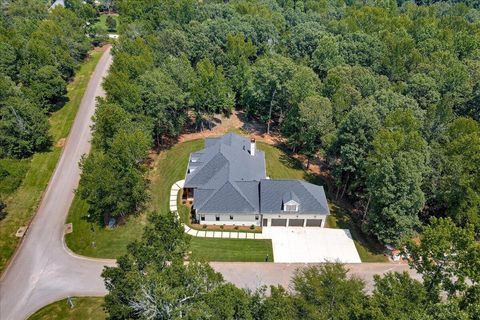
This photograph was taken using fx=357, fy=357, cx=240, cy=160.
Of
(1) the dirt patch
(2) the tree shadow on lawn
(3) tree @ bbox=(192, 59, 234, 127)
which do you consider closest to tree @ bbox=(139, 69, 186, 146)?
(3) tree @ bbox=(192, 59, 234, 127)

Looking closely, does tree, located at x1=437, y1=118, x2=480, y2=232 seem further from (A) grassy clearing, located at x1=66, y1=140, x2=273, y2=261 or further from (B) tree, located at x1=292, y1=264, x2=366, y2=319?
(A) grassy clearing, located at x1=66, y1=140, x2=273, y2=261

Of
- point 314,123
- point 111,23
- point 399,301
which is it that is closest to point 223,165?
point 314,123

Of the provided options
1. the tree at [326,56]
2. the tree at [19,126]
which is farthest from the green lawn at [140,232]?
the tree at [326,56]

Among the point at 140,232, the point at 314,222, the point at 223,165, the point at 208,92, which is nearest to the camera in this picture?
the point at 140,232

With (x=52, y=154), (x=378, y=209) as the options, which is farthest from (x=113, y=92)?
(x=378, y=209)

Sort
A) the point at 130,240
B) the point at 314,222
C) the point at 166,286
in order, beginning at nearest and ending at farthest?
the point at 166,286 < the point at 130,240 < the point at 314,222

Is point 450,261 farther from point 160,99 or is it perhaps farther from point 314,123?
point 160,99

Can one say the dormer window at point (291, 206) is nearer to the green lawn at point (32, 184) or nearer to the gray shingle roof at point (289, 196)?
the gray shingle roof at point (289, 196)
